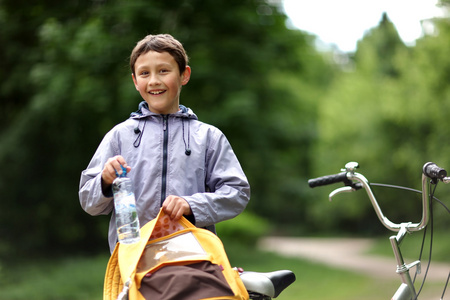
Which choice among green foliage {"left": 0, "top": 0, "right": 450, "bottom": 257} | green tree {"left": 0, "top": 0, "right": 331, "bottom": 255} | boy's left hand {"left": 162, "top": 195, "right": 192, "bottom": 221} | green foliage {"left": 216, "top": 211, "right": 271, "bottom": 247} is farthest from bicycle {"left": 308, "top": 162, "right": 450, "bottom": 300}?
green foliage {"left": 216, "top": 211, "right": 271, "bottom": 247}

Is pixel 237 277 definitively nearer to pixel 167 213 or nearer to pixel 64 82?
pixel 167 213

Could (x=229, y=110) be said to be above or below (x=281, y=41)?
below

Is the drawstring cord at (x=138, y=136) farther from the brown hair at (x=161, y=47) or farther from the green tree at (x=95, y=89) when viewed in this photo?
the green tree at (x=95, y=89)

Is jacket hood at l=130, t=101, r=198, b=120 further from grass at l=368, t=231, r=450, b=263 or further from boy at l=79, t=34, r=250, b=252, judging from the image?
grass at l=368, t=231, r=450, b=263

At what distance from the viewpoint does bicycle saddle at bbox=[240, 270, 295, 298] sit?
2.70 meters

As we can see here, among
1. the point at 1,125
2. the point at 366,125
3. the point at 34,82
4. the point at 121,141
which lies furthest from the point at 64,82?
the point at 366,125

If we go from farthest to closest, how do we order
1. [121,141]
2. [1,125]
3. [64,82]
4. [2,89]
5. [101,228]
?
1. [101,228]
2. [1,125]
3. [2,89]
4. [64,82]
5. [121,141]

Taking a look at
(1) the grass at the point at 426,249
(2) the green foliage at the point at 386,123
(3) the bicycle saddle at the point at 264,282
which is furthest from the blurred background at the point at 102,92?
(3) the bicycle saddle at the point at 264,282

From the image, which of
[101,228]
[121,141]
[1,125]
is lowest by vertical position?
[101,228]

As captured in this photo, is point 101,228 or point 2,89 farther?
point 101,228

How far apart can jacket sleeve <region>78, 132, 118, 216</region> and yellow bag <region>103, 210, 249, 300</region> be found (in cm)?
20

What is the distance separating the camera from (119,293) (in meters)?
2.44

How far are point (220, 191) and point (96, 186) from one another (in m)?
0.51

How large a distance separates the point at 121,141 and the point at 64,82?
8693 millimetres
